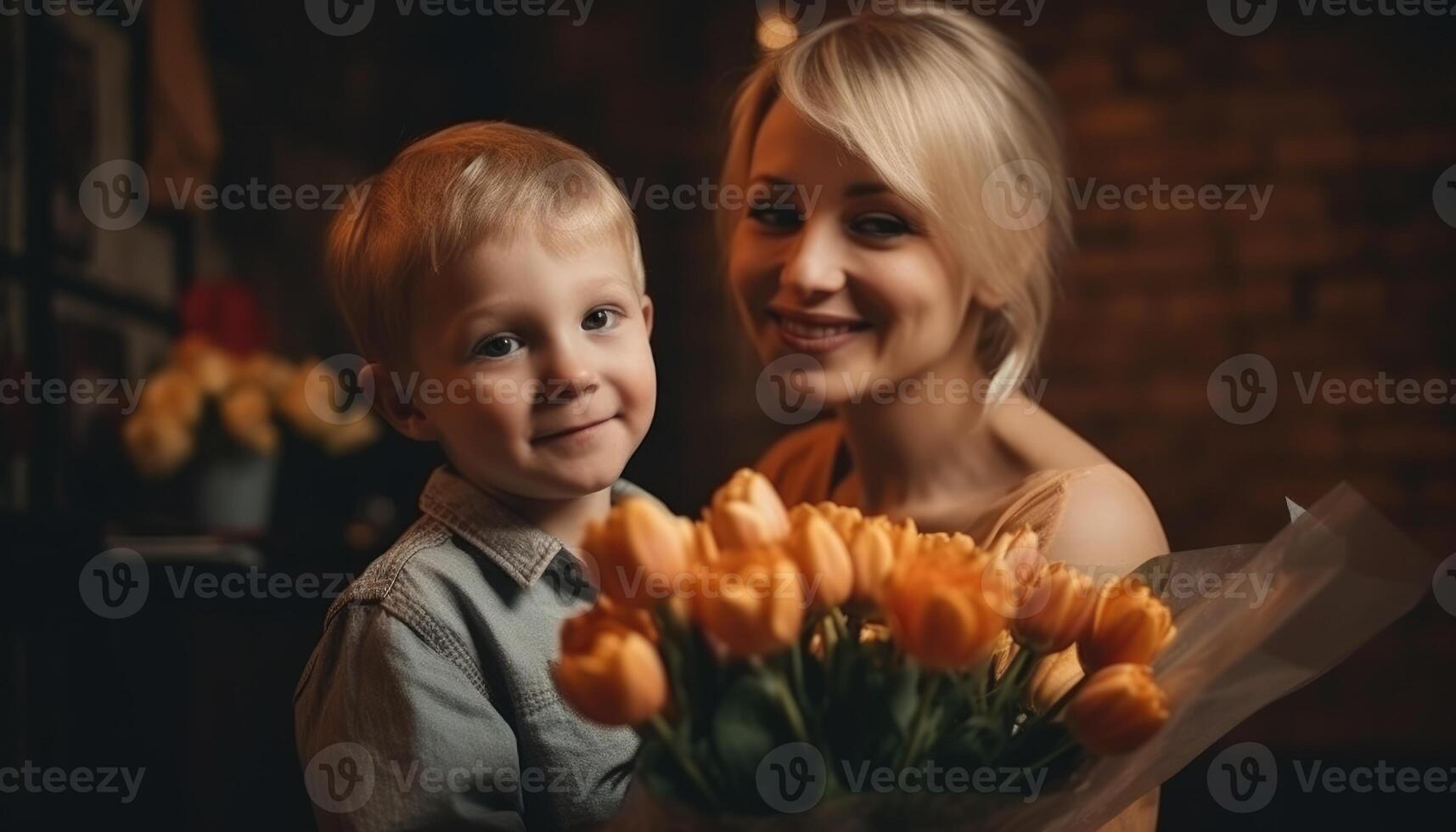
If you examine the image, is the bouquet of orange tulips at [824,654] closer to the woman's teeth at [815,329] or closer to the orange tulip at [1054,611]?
the orange tulip at [1054,611]

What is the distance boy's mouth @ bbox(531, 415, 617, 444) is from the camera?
2.49 feet

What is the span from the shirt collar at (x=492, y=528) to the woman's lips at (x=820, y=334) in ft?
1.22

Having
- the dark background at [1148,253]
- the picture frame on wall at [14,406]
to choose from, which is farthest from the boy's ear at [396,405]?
the dark background at [1148,253]

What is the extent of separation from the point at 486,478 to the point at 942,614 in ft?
1.30

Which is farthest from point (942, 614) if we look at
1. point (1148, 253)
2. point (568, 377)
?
point (1148, 253)

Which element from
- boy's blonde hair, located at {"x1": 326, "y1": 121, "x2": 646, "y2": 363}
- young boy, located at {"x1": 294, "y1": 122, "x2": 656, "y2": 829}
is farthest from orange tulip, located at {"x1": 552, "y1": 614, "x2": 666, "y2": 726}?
boy's blonde hair, located at {"x1": 326, "y1": 121, "x2": 646, "y2": 363}

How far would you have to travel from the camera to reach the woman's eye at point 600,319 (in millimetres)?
776

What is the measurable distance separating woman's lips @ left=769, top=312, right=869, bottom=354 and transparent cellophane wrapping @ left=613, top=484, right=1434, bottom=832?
52 centimetres

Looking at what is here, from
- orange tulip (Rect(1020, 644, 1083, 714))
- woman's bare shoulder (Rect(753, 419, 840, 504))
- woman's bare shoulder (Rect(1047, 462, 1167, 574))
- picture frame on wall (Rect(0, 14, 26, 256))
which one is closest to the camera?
orange tulip (Rect(1020, 644, 1083, 714))

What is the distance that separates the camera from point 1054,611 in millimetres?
587

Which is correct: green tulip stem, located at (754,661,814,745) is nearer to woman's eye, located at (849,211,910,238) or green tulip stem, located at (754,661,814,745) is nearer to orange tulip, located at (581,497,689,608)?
orange tulip, located at (581,497,689,608)

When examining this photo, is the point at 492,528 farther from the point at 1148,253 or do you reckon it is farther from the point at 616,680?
the point at 1148,253

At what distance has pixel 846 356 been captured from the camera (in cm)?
112

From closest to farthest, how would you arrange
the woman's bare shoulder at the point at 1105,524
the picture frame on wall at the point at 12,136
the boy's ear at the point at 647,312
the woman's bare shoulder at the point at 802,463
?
the boy's ear at the point at 647,312
the woman's bare shoulder at the point at 1105,524
the woman's bare shoulder at the point at 802,463
the picture frame on wall at the point at 12,136
